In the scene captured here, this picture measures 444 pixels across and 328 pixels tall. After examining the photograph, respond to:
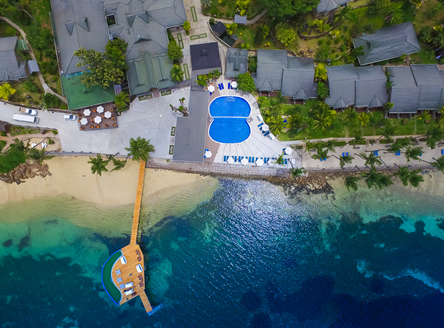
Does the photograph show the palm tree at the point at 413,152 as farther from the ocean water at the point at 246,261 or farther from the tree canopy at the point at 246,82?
the tree canopy at the point at 246,82

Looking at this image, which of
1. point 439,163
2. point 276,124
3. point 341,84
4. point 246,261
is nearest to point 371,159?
point 439,163

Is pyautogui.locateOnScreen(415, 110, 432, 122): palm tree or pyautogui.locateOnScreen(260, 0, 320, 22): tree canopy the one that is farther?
pyautogui.locateOnScreen(415, 110, 432, 122): palm tree

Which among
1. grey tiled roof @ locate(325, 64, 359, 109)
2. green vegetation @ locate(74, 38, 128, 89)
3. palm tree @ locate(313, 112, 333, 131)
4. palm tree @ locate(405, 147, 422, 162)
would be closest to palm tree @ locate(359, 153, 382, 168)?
palm tree @ locate(405, 147, 422, 162)

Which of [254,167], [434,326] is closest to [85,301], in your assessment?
[254,167]

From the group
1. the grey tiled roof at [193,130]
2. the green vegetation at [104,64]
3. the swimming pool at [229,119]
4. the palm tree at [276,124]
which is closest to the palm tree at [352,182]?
the palm tree at [276,124]

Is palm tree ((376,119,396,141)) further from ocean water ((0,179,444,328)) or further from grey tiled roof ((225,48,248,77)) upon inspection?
grey tiled roof ((225,48,248,77))

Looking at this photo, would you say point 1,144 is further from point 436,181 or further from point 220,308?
point 436,181

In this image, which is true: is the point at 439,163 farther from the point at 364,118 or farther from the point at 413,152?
the point at 364,118
